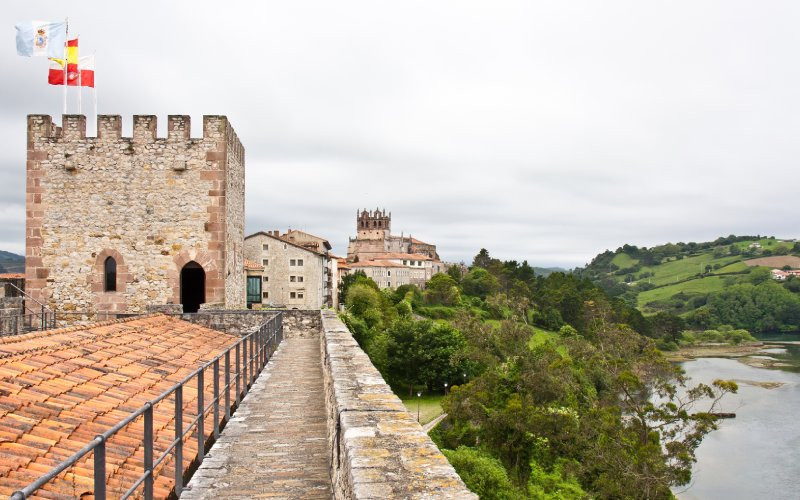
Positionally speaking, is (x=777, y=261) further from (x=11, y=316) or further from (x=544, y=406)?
(x=11, y=316)

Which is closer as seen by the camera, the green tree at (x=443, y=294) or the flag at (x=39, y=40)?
the flag at (x=39, y=40)

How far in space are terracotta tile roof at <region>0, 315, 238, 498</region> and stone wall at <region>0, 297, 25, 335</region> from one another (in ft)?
17.5

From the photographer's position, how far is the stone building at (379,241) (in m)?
128

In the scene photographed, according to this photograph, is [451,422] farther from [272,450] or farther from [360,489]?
[360,489]

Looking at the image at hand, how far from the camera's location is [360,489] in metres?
3.03

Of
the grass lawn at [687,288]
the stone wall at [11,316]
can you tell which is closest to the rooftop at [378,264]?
the grass lawn at [687,288]

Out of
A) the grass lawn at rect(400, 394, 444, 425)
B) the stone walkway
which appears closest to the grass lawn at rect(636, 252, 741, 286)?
the grass lawn at rect(400, 394, 444, 425)

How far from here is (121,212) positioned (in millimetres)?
16234

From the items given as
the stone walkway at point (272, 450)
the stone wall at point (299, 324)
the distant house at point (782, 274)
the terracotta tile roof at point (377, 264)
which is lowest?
the stone walkway at point (272, 450)

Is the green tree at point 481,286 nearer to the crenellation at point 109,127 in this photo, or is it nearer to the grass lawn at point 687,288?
the grass lawn at point 687,288

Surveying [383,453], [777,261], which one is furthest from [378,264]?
[777,261]

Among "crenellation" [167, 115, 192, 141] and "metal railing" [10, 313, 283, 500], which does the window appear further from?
"metal railing" [10, 313, 283, 500]

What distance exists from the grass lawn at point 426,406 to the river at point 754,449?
14925mm

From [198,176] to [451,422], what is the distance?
24.5 meters
